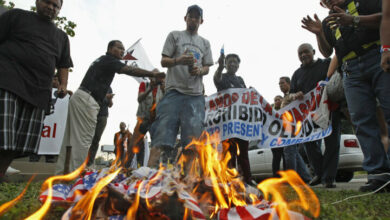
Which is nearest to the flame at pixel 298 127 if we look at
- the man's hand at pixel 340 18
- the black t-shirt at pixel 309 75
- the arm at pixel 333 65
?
the black t-shirt at pixel 309 75

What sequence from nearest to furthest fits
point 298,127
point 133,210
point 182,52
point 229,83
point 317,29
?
point 133,210 → point 317,29 → point 182,52 → point 298,127 → point 229,83

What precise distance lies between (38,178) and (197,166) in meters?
3.40

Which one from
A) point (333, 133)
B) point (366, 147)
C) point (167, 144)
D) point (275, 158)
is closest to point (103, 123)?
point (167, 144)

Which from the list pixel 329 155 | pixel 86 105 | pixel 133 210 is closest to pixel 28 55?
pixel 86 105

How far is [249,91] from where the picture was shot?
586cm

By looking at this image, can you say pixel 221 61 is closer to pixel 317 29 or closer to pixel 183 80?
pixel 183 80

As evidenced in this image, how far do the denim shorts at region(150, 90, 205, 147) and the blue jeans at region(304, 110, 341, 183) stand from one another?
221 cm

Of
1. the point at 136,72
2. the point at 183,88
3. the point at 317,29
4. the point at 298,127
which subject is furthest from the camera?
the point at 298,127

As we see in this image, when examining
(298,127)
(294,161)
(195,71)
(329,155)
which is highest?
(195,71)

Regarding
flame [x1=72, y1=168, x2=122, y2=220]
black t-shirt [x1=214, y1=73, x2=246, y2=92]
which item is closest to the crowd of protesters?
black t-shirt [x1=214, y1=73, x2=246, y2=92]

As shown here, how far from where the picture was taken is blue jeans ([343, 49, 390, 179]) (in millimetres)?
2904

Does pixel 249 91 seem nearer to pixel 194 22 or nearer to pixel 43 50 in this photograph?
pixel 194 22

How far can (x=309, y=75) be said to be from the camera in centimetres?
517

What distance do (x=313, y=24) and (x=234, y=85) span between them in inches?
93.9
